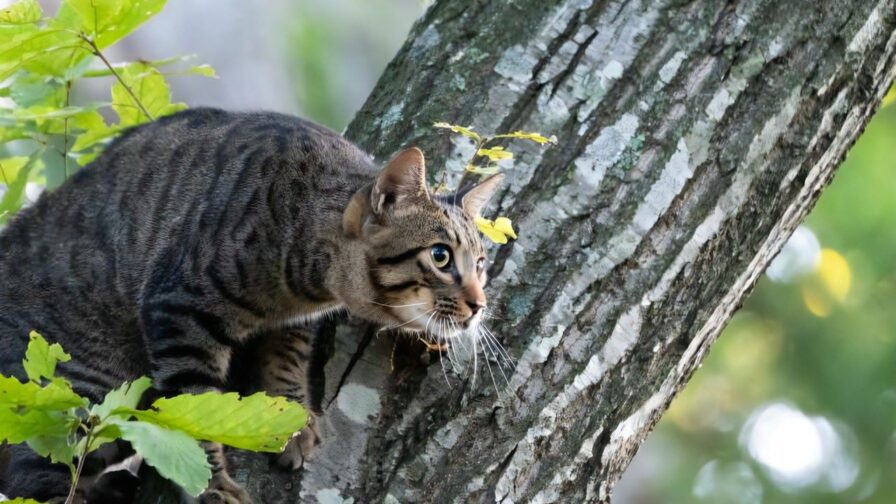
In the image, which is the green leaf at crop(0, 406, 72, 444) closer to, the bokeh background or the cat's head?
the cat's head

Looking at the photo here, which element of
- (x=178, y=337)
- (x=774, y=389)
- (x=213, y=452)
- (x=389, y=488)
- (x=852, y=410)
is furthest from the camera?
(x=774, y=389)

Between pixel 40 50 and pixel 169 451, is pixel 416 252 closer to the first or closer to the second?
pixel 40 50

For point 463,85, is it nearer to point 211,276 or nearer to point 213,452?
point 211,276

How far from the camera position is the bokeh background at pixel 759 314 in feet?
20.4

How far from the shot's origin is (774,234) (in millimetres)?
2967

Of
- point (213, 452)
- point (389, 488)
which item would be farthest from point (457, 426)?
point (213, 452)

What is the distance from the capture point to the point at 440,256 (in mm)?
3076

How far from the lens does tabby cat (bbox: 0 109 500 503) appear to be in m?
3.03

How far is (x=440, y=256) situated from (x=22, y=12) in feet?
4.19

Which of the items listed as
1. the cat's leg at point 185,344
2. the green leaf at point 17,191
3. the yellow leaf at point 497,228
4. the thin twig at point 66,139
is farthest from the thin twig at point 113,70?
the yellow leaf at point 497,228

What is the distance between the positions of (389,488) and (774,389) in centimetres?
486

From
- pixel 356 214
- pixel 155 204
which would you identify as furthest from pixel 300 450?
pixel 155 204

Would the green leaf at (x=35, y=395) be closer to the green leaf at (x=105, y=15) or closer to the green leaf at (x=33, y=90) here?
the green leaf at (x=105, y=15)

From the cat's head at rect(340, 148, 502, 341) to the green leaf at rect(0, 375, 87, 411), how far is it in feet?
3.67
